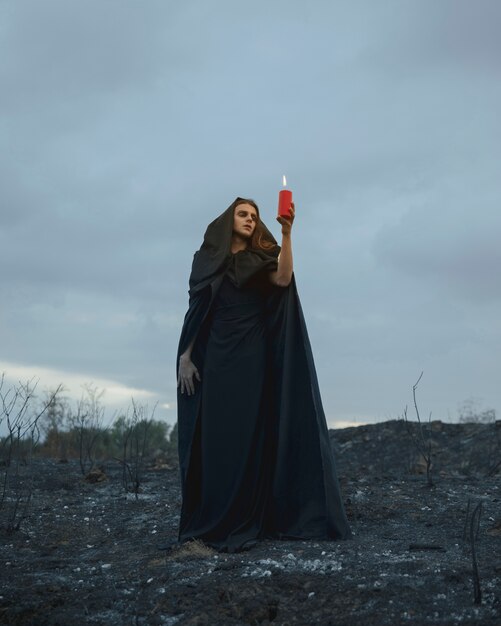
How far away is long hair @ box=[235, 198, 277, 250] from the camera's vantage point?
16.4 feet

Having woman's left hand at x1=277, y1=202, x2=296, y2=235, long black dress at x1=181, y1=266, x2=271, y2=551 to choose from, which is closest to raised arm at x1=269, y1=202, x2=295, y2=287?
woman's left hand at x1=277, y1=202, x2=296, y2=235

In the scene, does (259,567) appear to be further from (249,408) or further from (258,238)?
(258,238)

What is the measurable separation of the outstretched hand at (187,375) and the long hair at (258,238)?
915 mm

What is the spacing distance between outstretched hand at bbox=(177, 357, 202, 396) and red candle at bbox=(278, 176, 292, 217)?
124cm

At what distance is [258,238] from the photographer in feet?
16.4

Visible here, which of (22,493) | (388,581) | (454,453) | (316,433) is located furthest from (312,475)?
(454,453)

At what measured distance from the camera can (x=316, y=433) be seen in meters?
4.70

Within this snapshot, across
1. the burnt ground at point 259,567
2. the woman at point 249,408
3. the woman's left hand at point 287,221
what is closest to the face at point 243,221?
the woman at point 249,408

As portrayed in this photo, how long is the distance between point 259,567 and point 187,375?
1410 millimetres

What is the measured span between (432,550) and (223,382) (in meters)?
1.64

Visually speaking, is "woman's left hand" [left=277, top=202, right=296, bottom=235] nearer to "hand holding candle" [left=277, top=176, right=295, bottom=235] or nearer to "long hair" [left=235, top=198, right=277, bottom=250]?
"hand holding candle" [left=277, top=176, right=295, bottom=235]

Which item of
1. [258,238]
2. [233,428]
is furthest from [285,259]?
[233,428]

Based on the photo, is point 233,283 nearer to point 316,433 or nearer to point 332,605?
point 316,433

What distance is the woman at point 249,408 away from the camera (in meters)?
4.65
